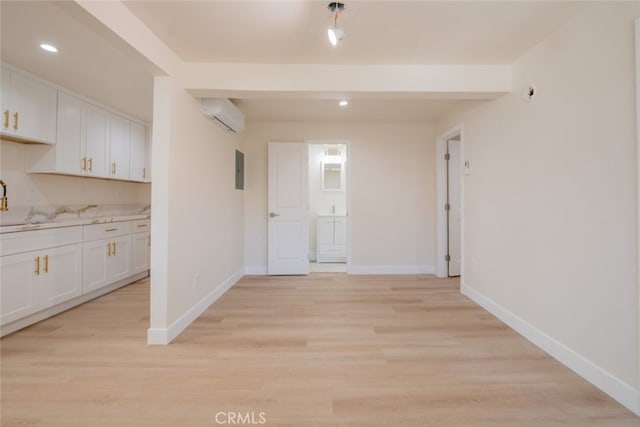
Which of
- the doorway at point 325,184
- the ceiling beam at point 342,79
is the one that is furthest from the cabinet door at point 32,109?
the doorway at point 325,184

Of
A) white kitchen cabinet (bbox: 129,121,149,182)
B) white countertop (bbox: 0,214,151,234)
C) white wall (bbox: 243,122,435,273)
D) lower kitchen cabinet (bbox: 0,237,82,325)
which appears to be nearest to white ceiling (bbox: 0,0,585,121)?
white kitchen cabinet (bbox: 129,121,149,182)

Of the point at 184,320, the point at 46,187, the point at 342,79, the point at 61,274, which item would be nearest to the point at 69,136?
the point at 46,187

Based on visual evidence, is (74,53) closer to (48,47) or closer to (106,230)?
(48,47)

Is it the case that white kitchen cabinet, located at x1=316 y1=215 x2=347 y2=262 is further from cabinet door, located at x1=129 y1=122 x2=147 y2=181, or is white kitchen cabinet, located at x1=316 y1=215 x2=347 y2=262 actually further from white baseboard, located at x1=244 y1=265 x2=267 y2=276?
cabinet door, located at x1=129 y1=122 x2=147 y2=181

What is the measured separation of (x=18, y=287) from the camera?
7.72 feet

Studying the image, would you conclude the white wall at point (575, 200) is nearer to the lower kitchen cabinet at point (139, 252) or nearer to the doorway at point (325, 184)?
the doorway at point (325, 184)

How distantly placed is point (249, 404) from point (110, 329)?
1719 mm

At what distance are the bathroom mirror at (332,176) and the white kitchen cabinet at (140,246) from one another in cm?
317

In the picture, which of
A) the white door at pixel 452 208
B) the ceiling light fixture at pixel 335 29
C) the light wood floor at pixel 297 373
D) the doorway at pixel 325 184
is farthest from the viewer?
the doorway at pixel 325 184

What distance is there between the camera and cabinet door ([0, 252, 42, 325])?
7.35 ft

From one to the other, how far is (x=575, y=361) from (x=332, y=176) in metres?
4.46

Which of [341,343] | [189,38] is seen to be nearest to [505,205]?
[341,343]

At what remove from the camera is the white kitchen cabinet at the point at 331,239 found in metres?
5.26

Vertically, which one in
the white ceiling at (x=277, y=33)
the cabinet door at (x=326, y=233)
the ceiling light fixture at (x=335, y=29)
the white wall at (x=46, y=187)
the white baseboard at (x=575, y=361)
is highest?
the white ceiling at (x=277, y=33)
